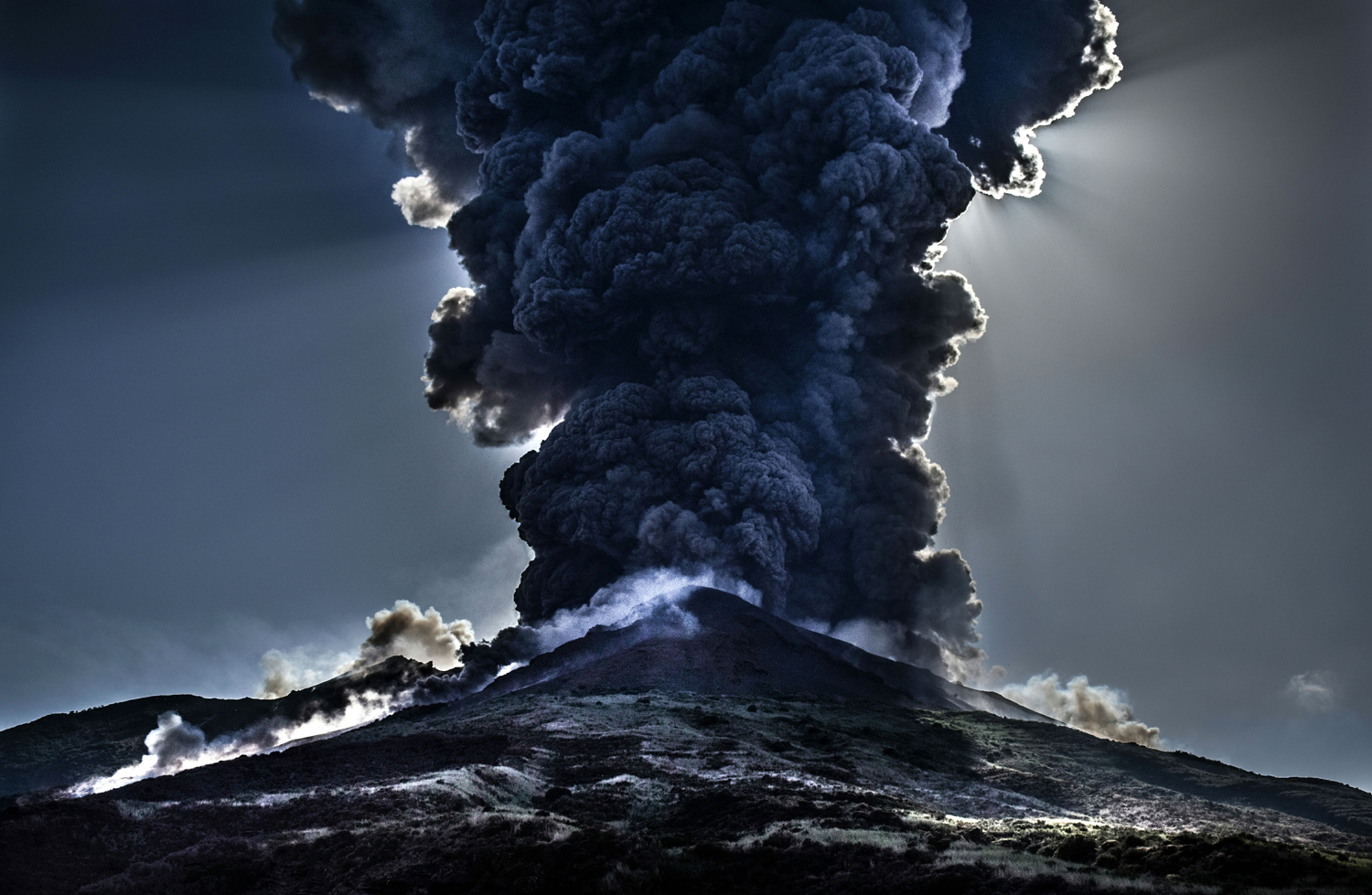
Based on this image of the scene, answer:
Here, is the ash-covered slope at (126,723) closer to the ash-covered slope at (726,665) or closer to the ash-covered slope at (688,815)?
the ash-covered slope at (726,665)

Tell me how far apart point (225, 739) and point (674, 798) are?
21.0 meters

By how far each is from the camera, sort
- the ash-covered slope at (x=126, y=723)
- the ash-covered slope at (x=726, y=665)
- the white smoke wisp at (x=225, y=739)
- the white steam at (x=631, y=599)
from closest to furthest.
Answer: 1. the white smoke wisp at (x=225, y=739)
2. the ash-covered slope at (x=126, y=723)
3. the ash-covered slope at (x=726, y=665)
4. the white steam at (x=631, y=599)

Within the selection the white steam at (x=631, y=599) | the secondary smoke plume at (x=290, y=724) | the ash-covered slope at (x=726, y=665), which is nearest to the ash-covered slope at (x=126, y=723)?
the secondary smoke plume at (x=290, y=724)

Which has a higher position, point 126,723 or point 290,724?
point 290,724

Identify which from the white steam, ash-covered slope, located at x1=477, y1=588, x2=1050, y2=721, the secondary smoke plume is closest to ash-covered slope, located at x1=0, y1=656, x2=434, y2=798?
the secondary smoke plume

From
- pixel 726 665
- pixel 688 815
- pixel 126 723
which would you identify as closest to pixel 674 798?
pixel 688 815

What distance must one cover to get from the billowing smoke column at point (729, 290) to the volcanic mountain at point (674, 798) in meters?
8.13

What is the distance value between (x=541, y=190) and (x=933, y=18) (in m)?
25.4

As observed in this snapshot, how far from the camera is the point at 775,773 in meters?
30.6

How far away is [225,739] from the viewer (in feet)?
134

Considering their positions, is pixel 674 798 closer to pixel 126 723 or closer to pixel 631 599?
pixel 631 599

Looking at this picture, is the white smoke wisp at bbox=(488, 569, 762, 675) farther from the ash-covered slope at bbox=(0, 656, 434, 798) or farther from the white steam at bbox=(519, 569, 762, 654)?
the ash-covered slope at bbox=(0, 656, 434, 798)

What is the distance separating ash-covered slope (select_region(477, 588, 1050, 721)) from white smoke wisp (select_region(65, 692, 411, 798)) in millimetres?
5167

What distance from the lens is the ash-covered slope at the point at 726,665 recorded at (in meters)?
45.5
